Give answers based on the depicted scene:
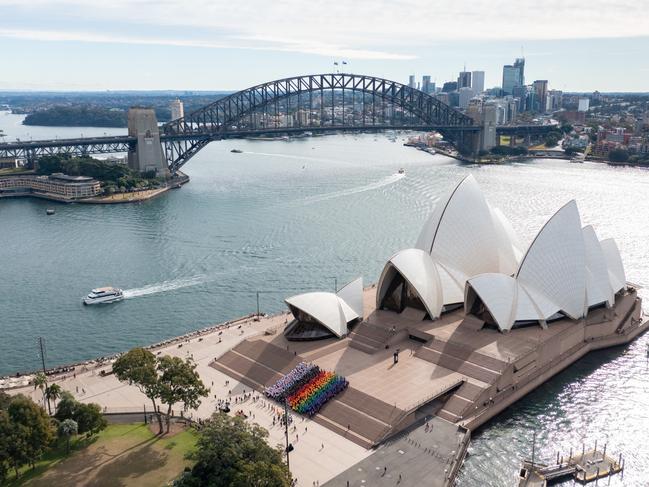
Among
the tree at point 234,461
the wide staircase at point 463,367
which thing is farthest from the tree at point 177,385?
the wide staircase at point 463,367

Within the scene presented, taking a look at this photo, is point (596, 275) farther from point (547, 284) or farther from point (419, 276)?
point (419, 276)

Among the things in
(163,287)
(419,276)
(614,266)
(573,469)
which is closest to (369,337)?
(419,276)

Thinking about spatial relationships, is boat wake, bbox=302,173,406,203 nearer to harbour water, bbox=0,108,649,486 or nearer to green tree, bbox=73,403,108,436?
harbour water, bbox=0,108,649,486

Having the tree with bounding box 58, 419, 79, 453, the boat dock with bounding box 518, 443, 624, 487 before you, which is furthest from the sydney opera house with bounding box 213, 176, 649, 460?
the tree with bounding box 58, 419, 79, 453

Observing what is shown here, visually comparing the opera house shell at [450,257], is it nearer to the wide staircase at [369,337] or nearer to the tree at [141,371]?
the wide staircase at [369,337]

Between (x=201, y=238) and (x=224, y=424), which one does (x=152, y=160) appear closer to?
(x=201, y=238)

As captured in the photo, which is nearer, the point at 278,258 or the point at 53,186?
the point at 278,258
